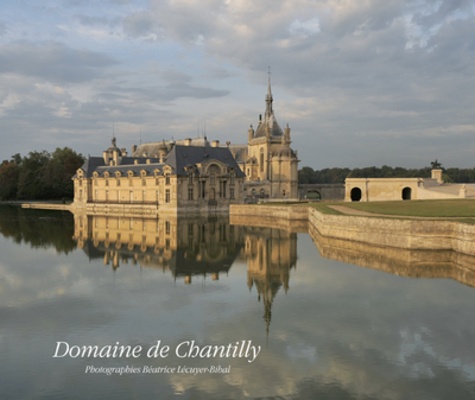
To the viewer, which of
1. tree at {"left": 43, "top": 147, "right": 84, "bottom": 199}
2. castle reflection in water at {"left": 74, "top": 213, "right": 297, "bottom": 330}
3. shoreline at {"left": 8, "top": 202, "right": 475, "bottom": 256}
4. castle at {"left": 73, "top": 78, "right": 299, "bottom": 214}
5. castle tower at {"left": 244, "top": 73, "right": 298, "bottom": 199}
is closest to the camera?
castle reflection in water at {"left": 74, "top": 213, "right": 297, "bottom": 330}

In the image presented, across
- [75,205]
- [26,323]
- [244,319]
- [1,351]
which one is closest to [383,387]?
[244,319]

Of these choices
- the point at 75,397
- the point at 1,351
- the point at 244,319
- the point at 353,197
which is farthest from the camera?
the point at 353,197

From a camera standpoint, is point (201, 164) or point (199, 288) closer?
point (199, 288)

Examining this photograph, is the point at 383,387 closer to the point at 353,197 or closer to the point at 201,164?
the point at 201,164

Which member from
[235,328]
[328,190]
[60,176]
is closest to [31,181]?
[60,176]

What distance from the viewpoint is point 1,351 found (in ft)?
39.6

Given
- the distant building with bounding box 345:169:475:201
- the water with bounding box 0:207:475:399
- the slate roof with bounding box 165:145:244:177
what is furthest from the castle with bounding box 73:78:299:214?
the water with bounding box 0:207:475:399

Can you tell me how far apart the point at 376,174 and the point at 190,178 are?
72.6 meters

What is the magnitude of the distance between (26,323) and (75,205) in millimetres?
55036

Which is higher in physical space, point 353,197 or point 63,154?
point 63,154

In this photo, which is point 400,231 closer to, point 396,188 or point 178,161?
point 178,161

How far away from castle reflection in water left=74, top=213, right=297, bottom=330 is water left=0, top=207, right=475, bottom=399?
20cm

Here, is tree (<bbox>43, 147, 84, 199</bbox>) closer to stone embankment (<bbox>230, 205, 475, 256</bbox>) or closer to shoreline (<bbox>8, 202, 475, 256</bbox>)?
shoreline (<bbox>8, 202, 475, 256</bbox>)

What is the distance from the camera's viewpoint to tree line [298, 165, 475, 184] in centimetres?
11071
